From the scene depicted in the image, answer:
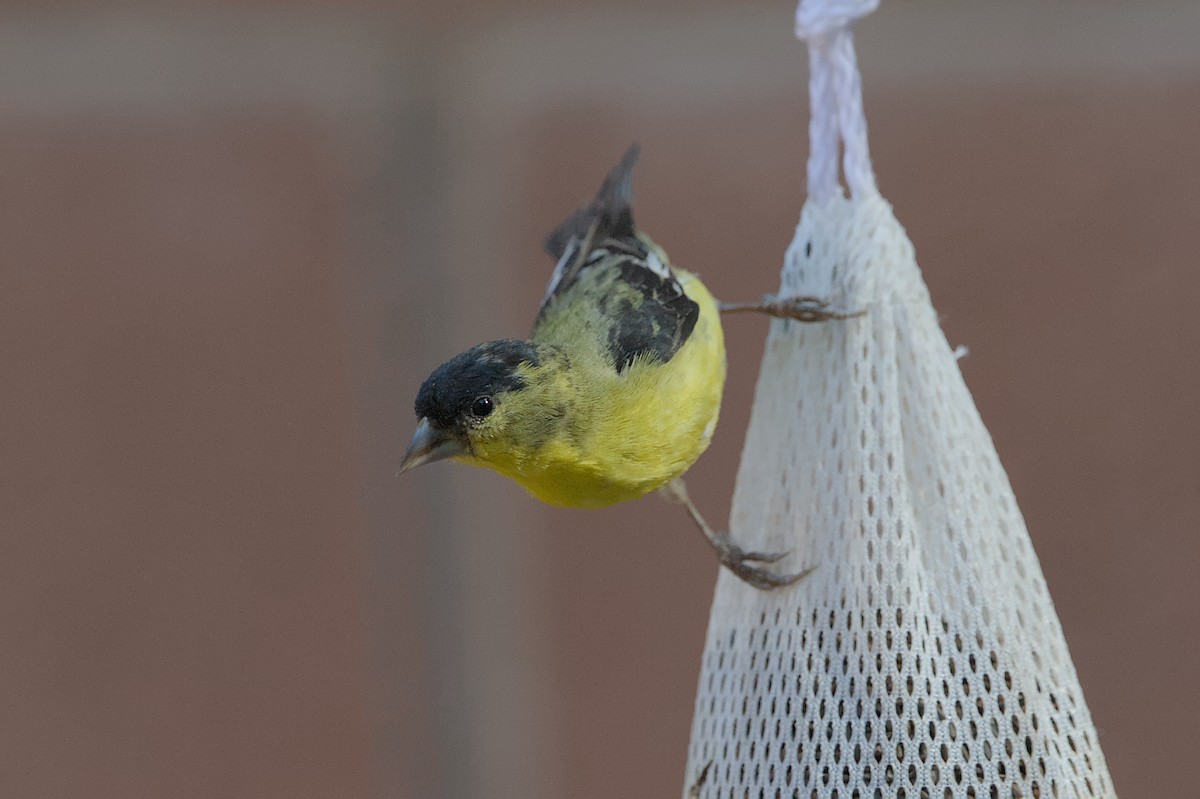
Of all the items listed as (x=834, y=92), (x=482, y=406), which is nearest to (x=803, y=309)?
(x=834, y=92)

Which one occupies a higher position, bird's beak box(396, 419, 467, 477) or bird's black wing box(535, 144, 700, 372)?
bird's black wing box(535, 144, 700, 372)

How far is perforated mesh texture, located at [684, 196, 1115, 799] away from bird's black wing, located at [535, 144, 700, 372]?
15 centimetres

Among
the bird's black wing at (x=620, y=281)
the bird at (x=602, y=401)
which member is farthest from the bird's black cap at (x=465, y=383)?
the bird's black wing at (x=620, y=281)

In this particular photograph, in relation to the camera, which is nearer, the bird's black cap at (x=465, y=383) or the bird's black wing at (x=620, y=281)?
the bird's black cap at (x=465, y=383)

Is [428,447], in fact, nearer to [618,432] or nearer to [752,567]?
[618,432]

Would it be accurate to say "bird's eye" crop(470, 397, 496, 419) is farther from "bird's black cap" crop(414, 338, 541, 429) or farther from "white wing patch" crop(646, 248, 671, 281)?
"white wing patch" crop(646, 248, 671, 281)

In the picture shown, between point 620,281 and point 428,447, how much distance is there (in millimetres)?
387

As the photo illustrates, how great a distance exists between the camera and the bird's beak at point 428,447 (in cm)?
117

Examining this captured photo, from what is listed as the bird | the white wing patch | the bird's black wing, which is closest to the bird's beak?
the bird

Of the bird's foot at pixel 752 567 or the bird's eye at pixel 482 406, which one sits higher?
the bird's eye at pixel 482 406

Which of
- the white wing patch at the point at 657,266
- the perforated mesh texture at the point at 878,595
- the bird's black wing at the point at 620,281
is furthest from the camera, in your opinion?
Result: the white wing patch at the point at 657,266

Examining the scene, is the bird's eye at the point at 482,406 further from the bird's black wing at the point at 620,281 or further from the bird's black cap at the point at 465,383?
the bird's black wing at the point at 620,281

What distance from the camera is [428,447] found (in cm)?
117

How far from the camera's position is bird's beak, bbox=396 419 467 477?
1169 millimetres
